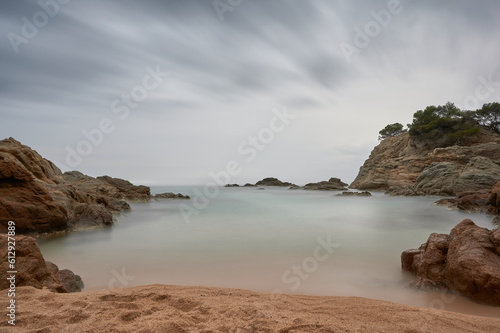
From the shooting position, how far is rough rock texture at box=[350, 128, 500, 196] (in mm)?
26422

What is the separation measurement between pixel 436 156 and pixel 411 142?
1289 centimetres

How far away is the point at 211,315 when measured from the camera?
10.3ft

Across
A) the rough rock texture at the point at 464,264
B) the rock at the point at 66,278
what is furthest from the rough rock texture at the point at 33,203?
the rough rock texture at the point at 464,264

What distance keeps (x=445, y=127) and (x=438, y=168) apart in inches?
756

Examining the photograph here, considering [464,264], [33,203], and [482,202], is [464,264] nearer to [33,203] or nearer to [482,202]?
[33,203]

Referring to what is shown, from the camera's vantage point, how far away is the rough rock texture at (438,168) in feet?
86.7

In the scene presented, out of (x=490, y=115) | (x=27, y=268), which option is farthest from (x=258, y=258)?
(x=490, y=115)

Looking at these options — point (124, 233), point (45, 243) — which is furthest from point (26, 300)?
point (124, 233)

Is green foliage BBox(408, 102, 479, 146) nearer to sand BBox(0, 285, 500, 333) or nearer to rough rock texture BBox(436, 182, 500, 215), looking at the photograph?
rough rock texture BBox(436, 182, 500, 215)

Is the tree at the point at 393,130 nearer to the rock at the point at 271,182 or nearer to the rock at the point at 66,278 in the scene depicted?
the rock at the point at 271,182

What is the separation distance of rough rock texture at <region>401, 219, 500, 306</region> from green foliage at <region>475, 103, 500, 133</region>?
195 ft

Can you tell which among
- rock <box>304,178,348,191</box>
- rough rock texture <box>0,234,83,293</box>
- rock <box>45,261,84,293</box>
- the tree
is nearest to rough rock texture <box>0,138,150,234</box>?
rock <box>45,261,84,293</box>

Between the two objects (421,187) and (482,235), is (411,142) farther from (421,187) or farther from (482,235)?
(482,235)

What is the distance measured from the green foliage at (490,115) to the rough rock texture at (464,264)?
5937 centimetres
